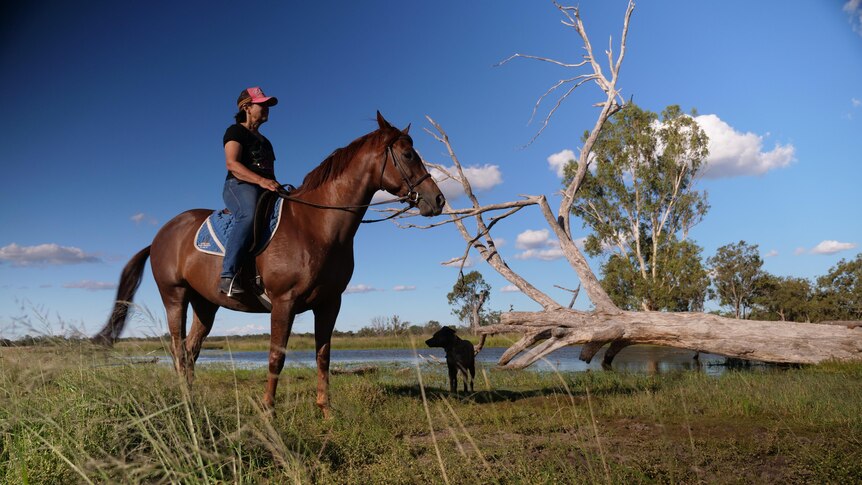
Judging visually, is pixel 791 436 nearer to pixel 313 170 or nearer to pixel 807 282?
pixel 313 170

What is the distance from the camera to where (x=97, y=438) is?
353 cm

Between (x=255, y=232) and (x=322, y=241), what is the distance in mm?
748

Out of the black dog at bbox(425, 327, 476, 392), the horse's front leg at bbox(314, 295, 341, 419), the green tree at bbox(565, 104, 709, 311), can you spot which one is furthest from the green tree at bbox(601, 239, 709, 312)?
the horse's front leg at bbox(314, 295, 341, 419)

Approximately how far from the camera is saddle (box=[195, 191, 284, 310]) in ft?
19.5

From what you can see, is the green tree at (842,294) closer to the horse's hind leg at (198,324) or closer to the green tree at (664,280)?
the green tree at (664,280)

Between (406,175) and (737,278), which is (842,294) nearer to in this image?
(737,278)

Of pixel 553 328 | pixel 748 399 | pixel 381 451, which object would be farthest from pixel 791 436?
pixel 553 328

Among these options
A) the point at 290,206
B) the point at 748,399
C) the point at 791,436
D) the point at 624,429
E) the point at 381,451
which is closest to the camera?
the point at 381,451

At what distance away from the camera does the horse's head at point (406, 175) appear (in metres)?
5.66

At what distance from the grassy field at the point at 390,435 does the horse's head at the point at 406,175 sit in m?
2.07

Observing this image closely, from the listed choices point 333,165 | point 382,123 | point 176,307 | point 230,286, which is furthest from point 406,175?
point 176,307

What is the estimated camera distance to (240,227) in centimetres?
586

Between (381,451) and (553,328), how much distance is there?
24.4 feet

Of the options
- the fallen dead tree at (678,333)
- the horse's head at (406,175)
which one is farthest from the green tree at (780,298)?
the horse's head at (406,175)
